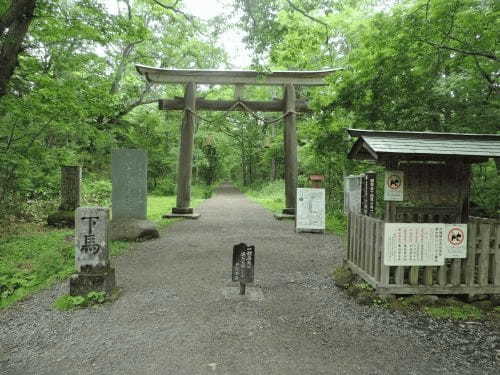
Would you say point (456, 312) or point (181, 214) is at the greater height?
point (181, 214)

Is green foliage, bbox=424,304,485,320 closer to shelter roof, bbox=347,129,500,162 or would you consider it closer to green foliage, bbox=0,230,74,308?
shelter roof, bbox=347,129,500,162

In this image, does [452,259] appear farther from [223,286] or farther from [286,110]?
[286,110]

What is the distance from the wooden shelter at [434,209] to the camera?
181 inches

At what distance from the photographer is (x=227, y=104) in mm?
12922

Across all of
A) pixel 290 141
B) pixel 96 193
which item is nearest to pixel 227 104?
pixel 290 141

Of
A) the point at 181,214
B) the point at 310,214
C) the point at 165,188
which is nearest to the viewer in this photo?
the point at 310,214

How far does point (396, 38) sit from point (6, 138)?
9953 mm

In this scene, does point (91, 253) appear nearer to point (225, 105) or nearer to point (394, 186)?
point (394, 186)

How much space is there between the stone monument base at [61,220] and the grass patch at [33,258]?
0.27 m

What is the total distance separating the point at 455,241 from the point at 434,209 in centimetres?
78

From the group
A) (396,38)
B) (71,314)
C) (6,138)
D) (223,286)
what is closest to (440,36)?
(396,38)

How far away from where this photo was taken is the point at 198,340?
3.57 metres

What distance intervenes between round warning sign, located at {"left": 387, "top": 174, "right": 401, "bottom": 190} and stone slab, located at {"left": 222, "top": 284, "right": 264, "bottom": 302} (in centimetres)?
239

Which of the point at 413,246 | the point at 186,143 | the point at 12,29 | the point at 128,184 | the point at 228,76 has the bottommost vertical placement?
the point at 413,246
